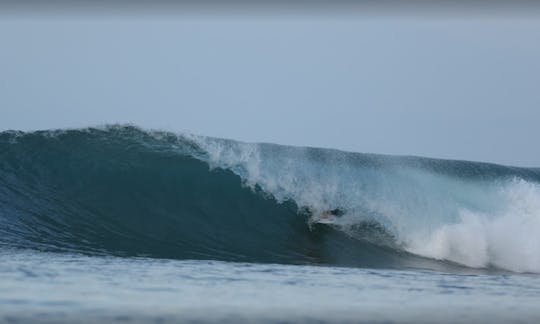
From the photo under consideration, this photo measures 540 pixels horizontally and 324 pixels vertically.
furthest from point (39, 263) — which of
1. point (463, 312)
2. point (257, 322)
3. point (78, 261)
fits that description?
point (463, 312)

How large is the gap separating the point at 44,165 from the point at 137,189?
6.57 ft

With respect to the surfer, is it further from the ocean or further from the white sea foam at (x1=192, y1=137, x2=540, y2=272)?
the white sea foam at (x1=192, y1=137, x2=540, y2=272)

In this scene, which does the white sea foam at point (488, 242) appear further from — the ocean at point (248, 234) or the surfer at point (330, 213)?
the surfer at point (330, 213)

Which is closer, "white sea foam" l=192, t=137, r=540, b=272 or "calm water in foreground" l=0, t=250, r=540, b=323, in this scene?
"calm water in foreground" l=0, t=250, r=540, b=323

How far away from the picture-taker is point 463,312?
7.21 meters

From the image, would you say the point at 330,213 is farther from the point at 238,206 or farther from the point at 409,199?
the point at 409,199

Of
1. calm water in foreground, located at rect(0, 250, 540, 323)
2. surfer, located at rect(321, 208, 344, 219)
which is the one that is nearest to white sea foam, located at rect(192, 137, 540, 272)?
surfer, located at rect(321, 208, 344, 219)

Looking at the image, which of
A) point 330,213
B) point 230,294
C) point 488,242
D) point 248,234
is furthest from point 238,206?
point 230,294

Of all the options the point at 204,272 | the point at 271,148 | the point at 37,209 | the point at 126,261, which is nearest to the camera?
the point at 204,272

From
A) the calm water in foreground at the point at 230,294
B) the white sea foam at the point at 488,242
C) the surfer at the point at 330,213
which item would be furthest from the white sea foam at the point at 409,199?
the calm water in foreground at the point at 230,294

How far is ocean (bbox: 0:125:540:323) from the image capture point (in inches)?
278

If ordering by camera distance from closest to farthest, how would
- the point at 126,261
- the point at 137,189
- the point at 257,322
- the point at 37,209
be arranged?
the point at 257,322, the point at 126,261, the point at 37,209, the point at 137,189

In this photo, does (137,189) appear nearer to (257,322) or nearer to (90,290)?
(90,290)

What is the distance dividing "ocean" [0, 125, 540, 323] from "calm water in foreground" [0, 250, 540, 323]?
0.09 ft
